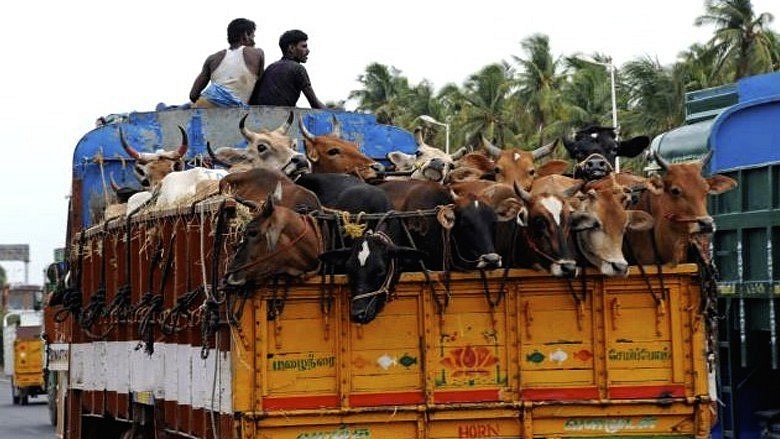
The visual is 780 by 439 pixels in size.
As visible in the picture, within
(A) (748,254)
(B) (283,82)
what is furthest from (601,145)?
(B) (283,82)

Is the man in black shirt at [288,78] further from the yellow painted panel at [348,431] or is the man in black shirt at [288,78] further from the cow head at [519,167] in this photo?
the yellow painted panel at [348,431]

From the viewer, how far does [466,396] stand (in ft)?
36.7

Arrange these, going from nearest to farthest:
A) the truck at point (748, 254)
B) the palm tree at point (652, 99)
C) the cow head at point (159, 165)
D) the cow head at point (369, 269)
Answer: the cow head at point (369, 269), the cow head at point (159, 165), the truck at point (748, 254), the palm tree at point (652, 99)

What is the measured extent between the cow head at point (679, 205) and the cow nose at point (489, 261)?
1343 mm

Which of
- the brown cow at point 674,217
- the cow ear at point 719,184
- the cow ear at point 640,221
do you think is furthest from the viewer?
the cow ear at point 719,184

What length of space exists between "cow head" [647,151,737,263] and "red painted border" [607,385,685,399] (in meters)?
0.84

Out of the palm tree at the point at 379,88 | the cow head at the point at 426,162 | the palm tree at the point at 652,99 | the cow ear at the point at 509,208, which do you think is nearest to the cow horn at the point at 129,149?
the cow head at the point at 426,162

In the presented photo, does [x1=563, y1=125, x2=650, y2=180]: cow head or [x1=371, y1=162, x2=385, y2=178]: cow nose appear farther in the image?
[x1=563, y1=125, x2=650, y2=180]: cow head

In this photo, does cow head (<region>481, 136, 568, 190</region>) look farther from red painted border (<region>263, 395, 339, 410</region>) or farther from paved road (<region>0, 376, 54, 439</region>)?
paved road (<region>0, 376, 54, 439</region>)

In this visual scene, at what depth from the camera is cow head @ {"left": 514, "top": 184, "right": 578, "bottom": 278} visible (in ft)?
36.0

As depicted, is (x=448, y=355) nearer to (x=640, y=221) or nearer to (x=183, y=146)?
(x=640, y=221)

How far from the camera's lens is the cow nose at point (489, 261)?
10914mm

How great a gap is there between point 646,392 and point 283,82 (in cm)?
645

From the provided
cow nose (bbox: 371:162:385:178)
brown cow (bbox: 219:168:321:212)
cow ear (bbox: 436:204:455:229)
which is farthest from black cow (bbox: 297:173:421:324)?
cow nose (bbox: 371:162:385:178)
